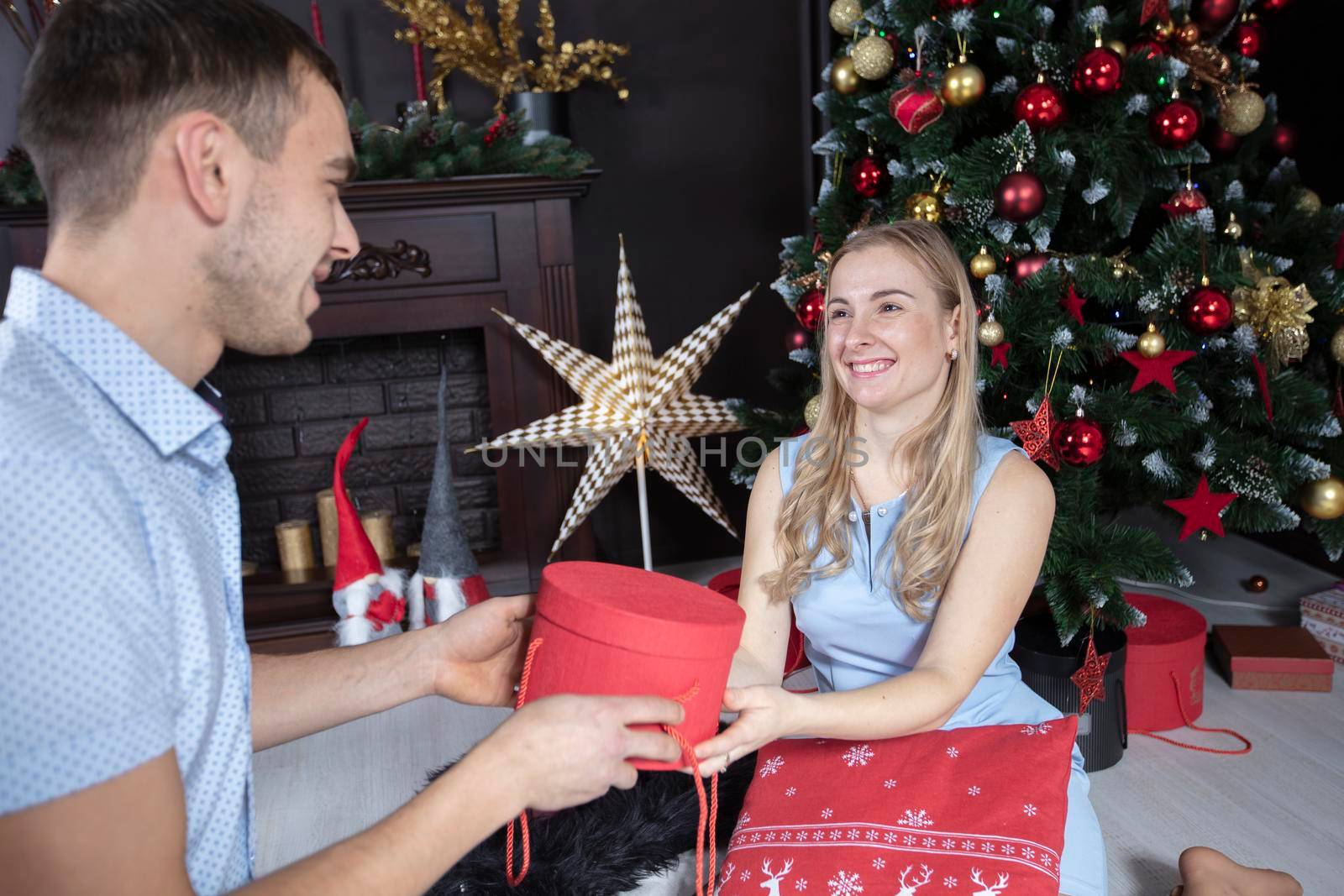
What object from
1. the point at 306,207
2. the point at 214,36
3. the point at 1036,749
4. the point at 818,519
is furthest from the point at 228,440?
the point at 1036,749

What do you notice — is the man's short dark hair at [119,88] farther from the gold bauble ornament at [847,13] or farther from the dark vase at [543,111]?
the dark vase at [543,111]

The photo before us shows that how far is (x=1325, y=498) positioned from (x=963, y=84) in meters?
1.13

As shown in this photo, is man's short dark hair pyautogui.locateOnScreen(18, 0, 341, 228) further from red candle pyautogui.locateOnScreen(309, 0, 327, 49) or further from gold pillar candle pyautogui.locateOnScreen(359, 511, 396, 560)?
gold pillar candle pyautogui.locateOnScreen(359, 511, 396, 560)

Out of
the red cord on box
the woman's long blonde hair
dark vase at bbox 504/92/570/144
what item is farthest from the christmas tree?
dark vase at bbox 504/92/570/144

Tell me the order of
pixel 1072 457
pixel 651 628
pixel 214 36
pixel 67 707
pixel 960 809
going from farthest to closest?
1. pixel 1072 457
2. pixel 960 809
3. pixel 651 628
4. pixel 214 36
5. pixel 67 707

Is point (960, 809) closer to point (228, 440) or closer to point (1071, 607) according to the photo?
point (1071, 607)

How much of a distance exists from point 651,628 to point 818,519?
69 centimetres

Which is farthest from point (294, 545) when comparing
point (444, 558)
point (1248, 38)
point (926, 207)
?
point (1248, 38)

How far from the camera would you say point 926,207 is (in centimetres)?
219

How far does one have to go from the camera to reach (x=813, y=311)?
95.2 inches

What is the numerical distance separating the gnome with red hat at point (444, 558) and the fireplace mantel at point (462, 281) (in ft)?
0.65

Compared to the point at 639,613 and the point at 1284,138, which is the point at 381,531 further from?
the point at 1284,138

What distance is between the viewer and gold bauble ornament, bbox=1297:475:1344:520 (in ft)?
7.12

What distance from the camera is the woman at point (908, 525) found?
60.2 inches
